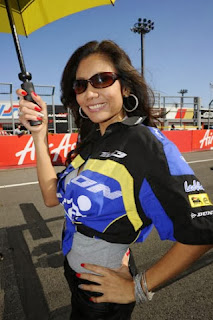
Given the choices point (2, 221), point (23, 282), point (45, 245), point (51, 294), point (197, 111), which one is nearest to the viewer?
point (51, 294)

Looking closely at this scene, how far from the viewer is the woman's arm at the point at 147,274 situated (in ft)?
3.12

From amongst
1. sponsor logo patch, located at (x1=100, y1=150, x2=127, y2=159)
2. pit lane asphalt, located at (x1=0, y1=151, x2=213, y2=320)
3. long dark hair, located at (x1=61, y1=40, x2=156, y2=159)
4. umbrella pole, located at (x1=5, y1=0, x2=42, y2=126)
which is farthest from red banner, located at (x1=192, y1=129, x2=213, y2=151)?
sponsor logo patch, located at (x1=100, y1=150, x2=127, y2=159)

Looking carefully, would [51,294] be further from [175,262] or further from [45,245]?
[175,262]

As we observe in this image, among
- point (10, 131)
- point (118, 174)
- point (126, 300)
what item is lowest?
point (10, 131)

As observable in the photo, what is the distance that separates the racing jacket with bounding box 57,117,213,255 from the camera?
941 millimetres

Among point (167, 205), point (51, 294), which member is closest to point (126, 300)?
point (167, 205)

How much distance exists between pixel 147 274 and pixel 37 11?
211cm

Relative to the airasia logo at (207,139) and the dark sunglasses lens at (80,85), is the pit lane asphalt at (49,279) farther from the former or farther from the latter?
the airasia logo at (207,139)

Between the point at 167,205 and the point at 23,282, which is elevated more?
the point at 167,205

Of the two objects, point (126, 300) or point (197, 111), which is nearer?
point (126, 300)

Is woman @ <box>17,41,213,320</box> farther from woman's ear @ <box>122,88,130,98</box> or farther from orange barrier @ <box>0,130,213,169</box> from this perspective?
orange barrier @ <box>0,130,213,169</box>

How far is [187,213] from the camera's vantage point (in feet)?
3.05

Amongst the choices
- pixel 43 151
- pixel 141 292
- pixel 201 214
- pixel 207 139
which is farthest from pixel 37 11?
pixel 207 139

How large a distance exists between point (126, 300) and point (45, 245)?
2.90 m
